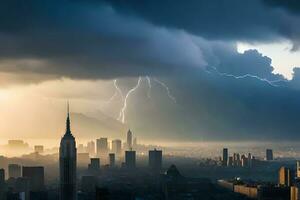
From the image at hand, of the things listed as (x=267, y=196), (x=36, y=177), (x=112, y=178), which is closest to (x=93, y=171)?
(x=112, y=178)

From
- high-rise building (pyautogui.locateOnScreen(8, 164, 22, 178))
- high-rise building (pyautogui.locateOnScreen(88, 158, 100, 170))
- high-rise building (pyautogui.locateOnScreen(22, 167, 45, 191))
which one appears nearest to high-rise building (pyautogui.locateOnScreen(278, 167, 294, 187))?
high-rise building (pyautogui.locateOnScreen(22, 167, 45, 191))

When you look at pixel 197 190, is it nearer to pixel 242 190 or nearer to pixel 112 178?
pixel 242 190

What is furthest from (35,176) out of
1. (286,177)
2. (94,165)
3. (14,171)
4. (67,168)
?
(286,177)

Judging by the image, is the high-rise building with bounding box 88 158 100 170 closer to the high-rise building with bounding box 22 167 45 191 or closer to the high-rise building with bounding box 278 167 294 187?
the high-rise building with bounding box 22 167 45 191

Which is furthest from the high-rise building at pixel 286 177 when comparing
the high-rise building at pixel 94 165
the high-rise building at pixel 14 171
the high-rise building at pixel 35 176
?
the high-rise building at pixel 14 171

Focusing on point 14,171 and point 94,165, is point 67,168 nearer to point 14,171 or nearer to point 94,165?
point 14,171

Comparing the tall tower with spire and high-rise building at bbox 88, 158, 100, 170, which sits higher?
the tall tower with spire
